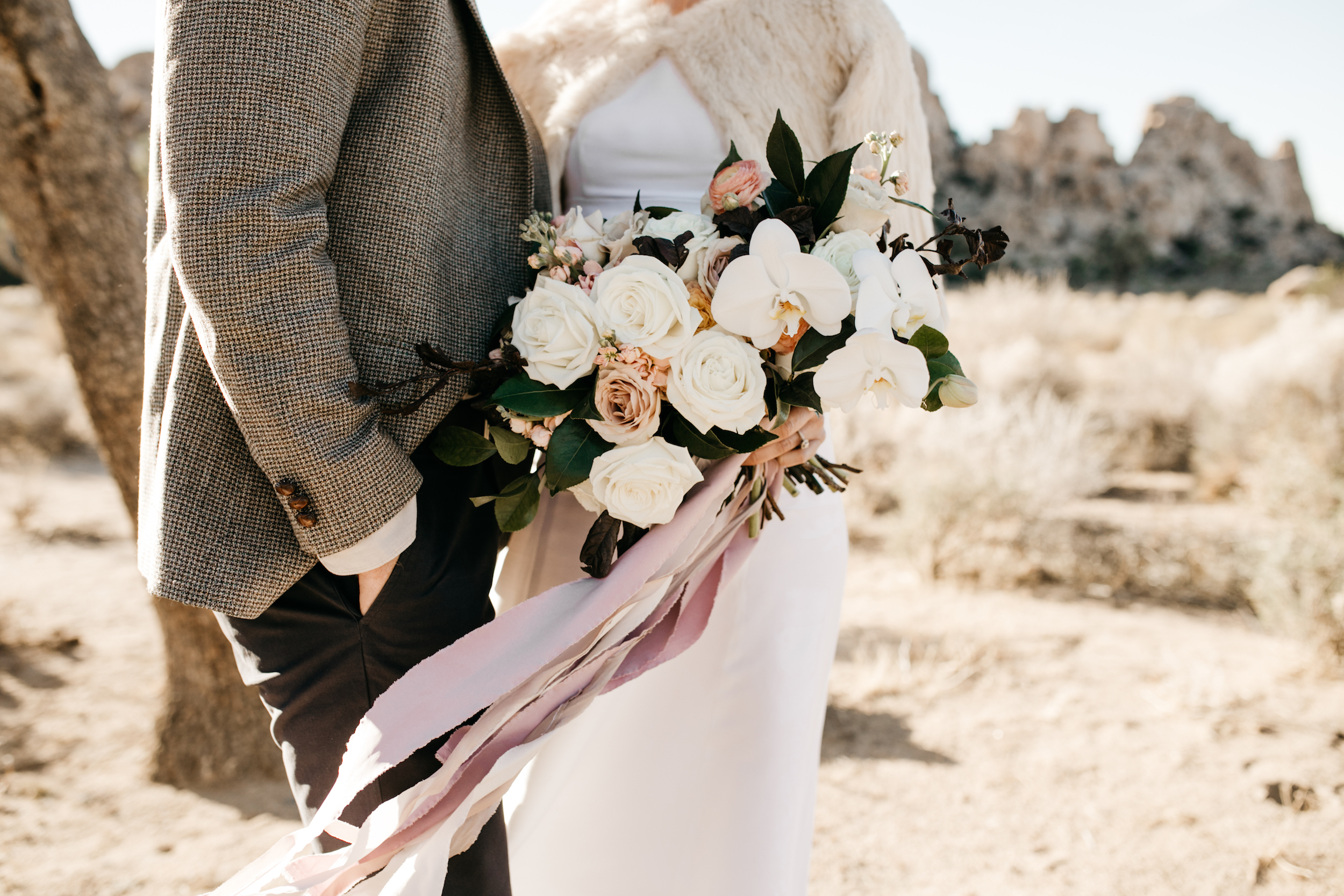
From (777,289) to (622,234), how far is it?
34 cm

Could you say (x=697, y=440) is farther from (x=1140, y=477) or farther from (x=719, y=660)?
(x=1140, y=477)

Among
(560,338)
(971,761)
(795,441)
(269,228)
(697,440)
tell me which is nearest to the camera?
(269,228)

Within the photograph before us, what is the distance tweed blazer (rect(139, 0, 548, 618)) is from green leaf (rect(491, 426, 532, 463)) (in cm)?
9

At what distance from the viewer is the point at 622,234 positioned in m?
1.39

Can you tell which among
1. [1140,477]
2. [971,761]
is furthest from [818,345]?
[1140,477]

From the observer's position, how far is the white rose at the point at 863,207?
1.30m

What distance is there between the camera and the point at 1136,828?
2898 mm

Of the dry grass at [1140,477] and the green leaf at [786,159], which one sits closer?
the green leaf at [786,159]

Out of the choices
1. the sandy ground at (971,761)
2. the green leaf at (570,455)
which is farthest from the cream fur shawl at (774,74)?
the sandy ground at (971,761)

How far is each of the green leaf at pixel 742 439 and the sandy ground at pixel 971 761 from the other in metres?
1.97

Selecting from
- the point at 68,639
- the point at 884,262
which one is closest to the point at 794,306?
the point at 884,262

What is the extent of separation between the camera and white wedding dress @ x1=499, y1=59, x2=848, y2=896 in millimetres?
1822

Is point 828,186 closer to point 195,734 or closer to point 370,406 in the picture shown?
point 370,406

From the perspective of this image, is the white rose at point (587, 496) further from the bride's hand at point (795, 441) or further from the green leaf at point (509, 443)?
the bride's hand at point (795, 441)
